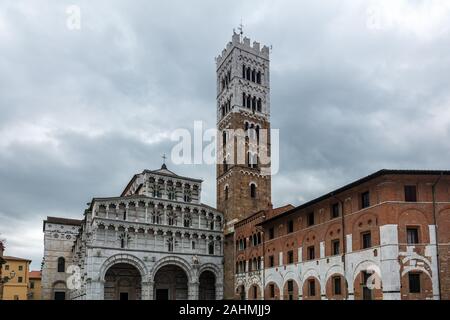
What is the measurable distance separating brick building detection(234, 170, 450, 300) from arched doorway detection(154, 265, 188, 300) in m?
16.8

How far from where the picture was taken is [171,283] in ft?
170

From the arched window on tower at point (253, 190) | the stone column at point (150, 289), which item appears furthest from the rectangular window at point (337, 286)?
the arched window on tower at point (253, 190)

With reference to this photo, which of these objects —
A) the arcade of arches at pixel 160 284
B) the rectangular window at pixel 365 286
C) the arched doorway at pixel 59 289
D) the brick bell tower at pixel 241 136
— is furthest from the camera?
the arched doorway at pixel 59 289

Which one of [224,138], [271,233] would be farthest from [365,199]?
[224,138]

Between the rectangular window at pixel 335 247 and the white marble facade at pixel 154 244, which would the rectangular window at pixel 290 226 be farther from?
the white marble facade at pixel 154 244

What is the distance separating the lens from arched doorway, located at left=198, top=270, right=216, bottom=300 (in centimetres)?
5359

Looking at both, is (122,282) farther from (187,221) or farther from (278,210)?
(278,210)

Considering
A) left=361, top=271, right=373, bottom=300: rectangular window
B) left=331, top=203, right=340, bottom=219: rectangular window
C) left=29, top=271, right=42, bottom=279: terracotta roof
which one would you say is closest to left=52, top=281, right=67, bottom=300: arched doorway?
left=29, top=271, right=42, bottom=279: terracotta roof

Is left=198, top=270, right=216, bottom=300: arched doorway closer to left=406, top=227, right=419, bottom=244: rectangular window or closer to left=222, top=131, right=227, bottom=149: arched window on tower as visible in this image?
left=222, top=131, right=227, bottom=149: arched window on tower

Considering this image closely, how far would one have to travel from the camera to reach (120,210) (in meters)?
49.0

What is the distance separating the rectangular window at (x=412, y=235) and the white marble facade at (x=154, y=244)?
28687 mm

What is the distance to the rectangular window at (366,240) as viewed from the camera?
29.5 metres

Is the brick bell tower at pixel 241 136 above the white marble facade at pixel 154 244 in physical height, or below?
above
